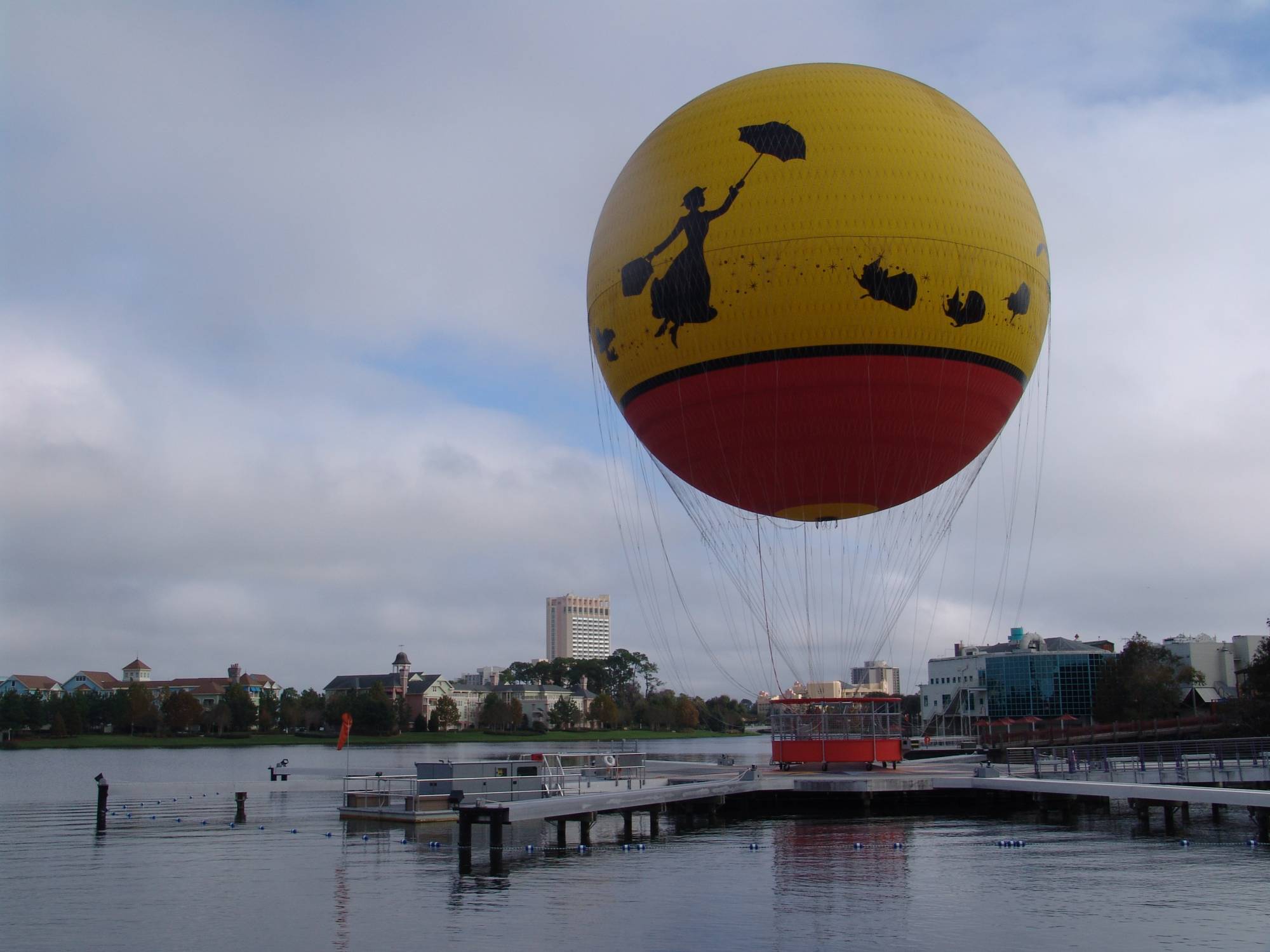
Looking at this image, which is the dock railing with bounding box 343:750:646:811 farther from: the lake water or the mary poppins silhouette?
the mary poppins silhouette

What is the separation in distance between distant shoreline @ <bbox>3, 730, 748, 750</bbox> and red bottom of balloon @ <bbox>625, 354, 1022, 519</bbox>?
235ft

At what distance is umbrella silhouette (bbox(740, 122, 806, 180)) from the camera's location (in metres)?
23.2

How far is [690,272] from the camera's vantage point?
2356 cm

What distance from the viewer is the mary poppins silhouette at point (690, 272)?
23.4 metres

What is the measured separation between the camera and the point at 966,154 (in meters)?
24.1

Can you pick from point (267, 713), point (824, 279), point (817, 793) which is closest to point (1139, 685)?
point (817, 793)

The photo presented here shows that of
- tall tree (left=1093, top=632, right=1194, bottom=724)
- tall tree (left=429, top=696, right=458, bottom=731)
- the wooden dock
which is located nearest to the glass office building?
tall tree (left=1093, top=632, right=1194, bottom=724)

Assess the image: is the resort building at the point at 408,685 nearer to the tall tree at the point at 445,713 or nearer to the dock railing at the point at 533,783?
the tall tree at the point at 445,713

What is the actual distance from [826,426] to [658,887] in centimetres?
979

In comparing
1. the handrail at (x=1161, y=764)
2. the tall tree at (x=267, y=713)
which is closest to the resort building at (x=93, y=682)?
the tall tree at (x=267, y=713)

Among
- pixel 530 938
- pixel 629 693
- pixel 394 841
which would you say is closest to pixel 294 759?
pixel 394 841

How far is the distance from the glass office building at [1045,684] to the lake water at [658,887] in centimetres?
7982

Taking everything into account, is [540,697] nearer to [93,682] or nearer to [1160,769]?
[93,682]

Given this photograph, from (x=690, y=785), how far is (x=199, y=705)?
11025 cm
